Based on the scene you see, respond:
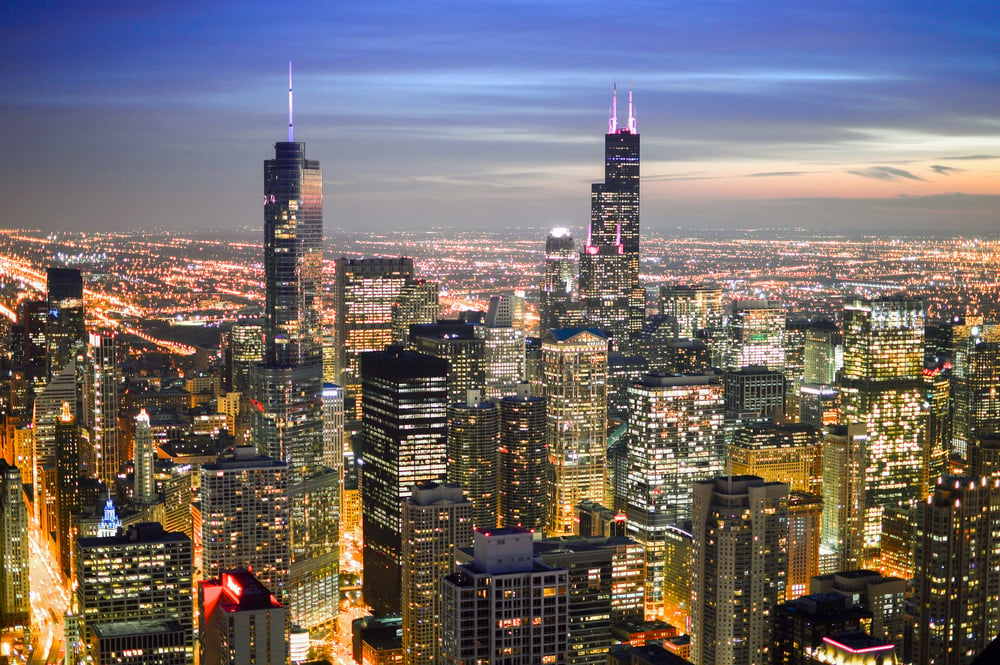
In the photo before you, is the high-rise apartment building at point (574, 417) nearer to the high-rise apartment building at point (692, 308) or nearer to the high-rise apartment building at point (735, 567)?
the high-rise apartment building at point (692, 308)

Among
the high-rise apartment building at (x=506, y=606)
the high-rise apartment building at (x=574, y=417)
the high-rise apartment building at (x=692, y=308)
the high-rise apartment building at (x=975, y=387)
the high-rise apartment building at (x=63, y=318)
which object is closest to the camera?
the high-rise apartment building at (x=506, y=606)

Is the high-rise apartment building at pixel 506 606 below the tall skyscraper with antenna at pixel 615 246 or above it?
below

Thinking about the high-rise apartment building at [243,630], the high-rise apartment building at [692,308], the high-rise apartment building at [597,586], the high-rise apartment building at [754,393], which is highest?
the high-rise apartment building at [692,308]

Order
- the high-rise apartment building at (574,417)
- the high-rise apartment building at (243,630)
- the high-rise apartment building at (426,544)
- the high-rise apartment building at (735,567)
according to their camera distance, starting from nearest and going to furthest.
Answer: the high-rise apartment building at (243,630), the high-rise apartment building at (735,567), the high-rise apartment building at (426,544), the high-rise apartment building at (574,417)

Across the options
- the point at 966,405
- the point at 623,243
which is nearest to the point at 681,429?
the point at 966,405

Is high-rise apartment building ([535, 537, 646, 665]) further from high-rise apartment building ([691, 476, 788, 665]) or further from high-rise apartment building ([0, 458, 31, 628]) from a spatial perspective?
high-rise apartment building ([0, 458, 31, 628])

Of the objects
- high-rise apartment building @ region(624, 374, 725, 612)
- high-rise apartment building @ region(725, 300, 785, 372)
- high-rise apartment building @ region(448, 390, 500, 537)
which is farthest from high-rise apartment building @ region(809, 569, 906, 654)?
high-rise apartment building @ region(725, 300, 785, 372)

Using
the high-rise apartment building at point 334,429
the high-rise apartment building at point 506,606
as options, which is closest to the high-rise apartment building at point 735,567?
the high-rise apartment building at point 506,606
